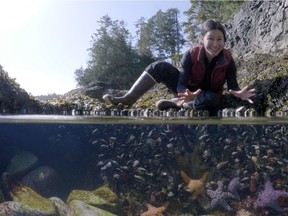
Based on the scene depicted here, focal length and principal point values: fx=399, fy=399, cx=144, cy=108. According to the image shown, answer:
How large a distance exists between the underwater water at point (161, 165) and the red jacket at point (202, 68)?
1504 millimetres

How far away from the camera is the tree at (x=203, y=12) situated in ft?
78.1

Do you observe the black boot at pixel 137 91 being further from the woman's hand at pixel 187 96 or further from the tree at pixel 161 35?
the tree at pixel 161 35

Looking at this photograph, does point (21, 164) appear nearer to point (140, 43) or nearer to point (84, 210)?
point (84, 210)

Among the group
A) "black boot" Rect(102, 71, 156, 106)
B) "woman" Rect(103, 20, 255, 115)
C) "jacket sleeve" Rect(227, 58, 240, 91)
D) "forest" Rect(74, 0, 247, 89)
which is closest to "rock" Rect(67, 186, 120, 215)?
"woman" Rect(103, 20, 255, 115)

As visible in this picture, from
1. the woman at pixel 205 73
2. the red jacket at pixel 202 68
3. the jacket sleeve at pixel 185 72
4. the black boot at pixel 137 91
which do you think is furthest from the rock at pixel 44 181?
→ the red jacket at pixel 202 68

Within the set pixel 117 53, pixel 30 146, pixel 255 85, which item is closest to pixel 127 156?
pixel 30 146

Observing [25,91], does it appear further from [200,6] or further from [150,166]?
[200,6]

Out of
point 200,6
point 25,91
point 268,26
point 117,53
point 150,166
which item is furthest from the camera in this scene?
point 200,6

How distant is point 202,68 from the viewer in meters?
5.61

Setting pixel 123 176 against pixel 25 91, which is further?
pixel 25 91

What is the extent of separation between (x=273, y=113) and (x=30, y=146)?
13.1 ft

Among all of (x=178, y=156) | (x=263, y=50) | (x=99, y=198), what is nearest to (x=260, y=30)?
(x=263, y=50)

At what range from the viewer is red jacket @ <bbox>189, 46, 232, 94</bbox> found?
220 inches

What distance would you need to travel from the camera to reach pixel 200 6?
92.8 ft
